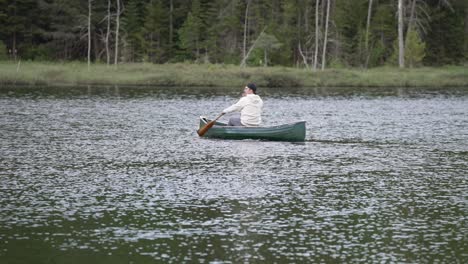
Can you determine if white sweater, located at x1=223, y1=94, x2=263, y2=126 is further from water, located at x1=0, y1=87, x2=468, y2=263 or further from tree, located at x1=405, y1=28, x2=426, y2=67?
tree, located at x1=405, y1=28, x2=426, y2=67

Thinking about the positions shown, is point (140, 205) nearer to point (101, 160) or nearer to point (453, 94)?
point (101, 160)

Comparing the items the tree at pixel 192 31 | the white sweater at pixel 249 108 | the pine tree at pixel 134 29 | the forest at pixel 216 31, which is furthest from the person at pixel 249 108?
the pine tree at pixel 134 29

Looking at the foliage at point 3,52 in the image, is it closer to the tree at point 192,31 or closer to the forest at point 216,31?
the forest at point 216,31

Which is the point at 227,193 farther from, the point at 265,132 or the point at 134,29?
the point at 134,29

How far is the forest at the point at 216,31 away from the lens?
76250 millimetres

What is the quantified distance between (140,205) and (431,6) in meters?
77.7

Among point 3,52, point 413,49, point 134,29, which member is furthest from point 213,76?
point 134,29

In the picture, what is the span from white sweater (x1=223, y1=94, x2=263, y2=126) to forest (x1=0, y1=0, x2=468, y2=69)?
156 ft

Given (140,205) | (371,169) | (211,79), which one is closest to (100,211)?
(140,205)

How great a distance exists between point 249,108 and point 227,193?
33.5 ft

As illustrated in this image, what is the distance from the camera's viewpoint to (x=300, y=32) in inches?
3152

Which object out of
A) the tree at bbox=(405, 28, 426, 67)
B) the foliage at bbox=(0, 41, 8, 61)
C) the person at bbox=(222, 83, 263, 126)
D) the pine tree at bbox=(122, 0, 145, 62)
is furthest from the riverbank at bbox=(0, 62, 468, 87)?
the person at bbox=(222, 83, 263, 126)

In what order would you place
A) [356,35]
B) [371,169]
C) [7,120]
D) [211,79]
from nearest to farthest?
[371,169]
[7,120]
[211,79]
[356,35]

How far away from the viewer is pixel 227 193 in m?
16.1
